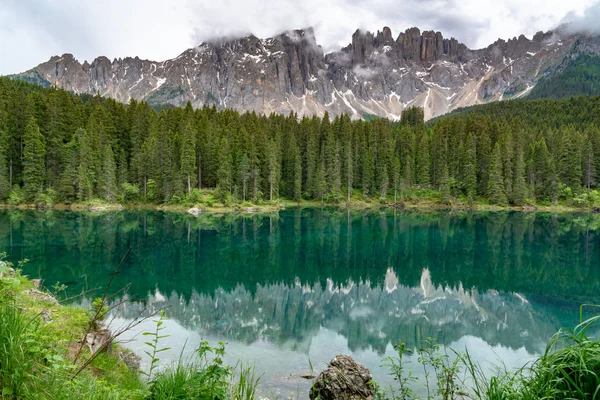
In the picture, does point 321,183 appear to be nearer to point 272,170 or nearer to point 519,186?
point 272,170

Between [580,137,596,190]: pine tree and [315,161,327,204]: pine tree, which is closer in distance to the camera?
[580,137,596,190]: pine tree

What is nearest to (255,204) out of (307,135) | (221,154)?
(221,154)

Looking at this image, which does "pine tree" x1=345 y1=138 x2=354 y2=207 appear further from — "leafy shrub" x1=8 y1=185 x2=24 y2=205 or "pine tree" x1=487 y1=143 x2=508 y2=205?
"leafy shrub" x1=8 y1=185 x2=24 y2=205

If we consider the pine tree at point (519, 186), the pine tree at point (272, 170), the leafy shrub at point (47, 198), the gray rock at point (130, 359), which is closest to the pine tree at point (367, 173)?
the pine tree at point (272, 170)

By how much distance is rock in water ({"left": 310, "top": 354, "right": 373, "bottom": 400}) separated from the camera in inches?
352

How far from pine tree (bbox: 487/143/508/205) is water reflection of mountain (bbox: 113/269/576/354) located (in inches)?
2606

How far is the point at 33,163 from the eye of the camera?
60.8 m

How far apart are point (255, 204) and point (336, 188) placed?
21.3 meters

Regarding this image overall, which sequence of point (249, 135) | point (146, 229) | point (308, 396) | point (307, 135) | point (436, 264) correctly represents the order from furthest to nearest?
point (307, 135), point (249, 135), point (146, 229), point (436, 264), point (308, 396)

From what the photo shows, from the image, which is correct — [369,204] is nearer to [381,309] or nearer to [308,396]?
[381,309]

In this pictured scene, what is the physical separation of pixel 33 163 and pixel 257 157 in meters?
39.3

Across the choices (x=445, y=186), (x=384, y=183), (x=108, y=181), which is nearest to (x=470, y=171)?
(x=445, y=186)

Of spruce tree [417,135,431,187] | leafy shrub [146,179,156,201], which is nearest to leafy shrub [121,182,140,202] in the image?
leafy shrub [146,179,156,201]

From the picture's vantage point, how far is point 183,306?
17.4m
